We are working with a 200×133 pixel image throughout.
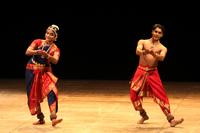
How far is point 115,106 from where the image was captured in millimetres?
7828

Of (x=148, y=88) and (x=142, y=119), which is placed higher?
(x=148, y=88)

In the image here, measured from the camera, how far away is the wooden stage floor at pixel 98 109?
6.17m

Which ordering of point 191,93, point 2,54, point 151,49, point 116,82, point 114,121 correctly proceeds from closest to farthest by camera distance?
point 151,49 < point 114,121 < point 191,93 < point 116,82 < point 2,54

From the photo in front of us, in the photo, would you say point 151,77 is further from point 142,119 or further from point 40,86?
point 40,86

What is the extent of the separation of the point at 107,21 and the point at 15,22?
1697mm

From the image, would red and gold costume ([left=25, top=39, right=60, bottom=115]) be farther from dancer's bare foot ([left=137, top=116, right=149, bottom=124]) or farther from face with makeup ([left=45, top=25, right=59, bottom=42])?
dancer's bare foot ([left=137, top=116, right=149, bottom=124])

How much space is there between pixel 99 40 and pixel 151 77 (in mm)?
5089

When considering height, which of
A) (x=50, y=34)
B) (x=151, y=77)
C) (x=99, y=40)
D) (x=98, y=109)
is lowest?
(x=98, y=109)

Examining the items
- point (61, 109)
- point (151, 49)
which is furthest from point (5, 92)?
point (151, 49)

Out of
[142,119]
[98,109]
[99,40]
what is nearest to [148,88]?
[142,119]

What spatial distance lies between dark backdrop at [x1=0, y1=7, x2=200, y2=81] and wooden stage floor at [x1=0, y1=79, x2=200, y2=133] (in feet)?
2.18

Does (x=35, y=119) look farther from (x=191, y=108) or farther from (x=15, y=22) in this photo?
(x=15, y=22)

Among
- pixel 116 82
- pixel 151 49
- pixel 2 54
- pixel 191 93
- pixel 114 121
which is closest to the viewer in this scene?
pixel 151 49

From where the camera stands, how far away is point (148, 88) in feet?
20.5
